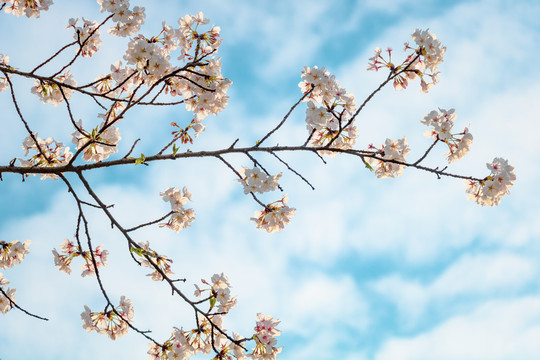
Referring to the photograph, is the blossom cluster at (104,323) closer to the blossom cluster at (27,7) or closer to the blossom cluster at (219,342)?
the blossom cluster at (219,342)

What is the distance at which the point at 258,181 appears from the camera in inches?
180

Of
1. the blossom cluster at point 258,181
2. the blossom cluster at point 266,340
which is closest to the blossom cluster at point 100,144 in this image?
the blossom cluster at point 258,181

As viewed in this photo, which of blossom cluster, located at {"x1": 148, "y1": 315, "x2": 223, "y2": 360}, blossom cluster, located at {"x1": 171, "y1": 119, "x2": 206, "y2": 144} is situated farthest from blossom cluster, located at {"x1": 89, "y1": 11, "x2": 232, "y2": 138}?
blossom cluster, located at {"x1": 148, "y1": 315, "x2": 223, "y2": 360}

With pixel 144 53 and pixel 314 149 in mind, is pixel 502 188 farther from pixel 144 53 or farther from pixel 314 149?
pixel 144 53

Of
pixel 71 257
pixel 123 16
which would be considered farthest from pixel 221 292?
pixel 123 16

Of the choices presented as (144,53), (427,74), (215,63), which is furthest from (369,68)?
(144,53)

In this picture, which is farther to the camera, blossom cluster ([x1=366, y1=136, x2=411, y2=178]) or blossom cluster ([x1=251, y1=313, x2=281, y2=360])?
blossom cluster ([x1=366, y1=136, x2=411, y2=178])

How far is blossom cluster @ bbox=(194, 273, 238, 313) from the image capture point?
4.75m

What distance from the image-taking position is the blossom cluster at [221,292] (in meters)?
4.75

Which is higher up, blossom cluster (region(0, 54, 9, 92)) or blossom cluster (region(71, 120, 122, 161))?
blossom cluster (region(0, 54, 9, 92))

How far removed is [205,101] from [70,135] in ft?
5.39

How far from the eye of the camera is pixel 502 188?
4852mm

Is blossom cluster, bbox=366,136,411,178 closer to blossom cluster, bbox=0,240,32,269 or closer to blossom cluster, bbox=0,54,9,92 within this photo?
blossom cluster, bbox=0,240,32,269

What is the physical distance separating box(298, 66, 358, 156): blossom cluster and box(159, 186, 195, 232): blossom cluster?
1530mm
